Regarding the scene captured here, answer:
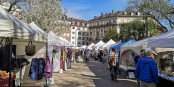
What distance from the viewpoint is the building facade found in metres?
88.2

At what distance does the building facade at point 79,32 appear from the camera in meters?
88.2

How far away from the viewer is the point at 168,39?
16.4 ft

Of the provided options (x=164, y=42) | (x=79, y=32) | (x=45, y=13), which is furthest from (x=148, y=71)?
(x=79, y=32)

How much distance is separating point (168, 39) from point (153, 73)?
1354 millimetres

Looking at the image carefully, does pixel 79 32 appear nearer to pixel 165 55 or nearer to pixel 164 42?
pixel 165 55

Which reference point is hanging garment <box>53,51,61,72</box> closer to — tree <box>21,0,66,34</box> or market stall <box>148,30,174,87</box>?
market stall <box>148,30,174,87</box>

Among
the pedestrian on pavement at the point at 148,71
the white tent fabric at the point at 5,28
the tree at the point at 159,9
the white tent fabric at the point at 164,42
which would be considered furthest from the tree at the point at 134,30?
the white tent fabric at the point at 5,28

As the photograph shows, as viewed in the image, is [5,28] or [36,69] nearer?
[5,28]

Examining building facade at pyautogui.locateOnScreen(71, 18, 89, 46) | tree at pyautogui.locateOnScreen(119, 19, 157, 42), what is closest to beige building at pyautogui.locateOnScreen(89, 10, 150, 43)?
building facade at pyautogui.locateOnScreen(71, 18, 89, 46)

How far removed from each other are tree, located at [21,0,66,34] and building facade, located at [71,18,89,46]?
64829mm

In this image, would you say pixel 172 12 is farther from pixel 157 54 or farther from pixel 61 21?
pixel 61 21

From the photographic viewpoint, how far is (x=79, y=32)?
296ft

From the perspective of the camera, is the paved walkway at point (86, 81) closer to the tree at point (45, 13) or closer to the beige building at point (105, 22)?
the tree at point (45, 13)

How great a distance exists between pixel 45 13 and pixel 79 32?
69907 mm
